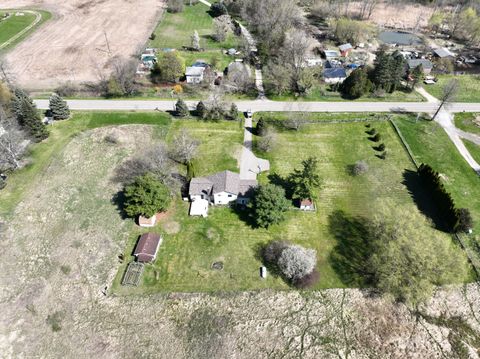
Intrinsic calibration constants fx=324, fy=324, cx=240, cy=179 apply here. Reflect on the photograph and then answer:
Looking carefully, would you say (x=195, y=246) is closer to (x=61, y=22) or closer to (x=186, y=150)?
(x=186, y=150)

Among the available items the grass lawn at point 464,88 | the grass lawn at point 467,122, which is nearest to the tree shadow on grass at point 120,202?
the grass lawn at point 467,122

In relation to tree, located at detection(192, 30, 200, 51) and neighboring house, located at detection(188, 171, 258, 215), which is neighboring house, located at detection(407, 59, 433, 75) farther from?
neighboring house, located at detection(188, 171, 258, 215)

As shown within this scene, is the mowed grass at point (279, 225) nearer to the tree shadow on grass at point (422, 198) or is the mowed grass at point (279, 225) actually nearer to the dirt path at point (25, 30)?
the tree shadow on grass at point (422, 198)

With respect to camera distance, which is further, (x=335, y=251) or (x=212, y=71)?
(x=212, y=71)

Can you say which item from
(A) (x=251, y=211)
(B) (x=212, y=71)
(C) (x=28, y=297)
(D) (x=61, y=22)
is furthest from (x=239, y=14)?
(C) (x=28, y=297)

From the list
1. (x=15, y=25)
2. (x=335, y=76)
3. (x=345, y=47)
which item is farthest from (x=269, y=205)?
(x=15, y=25)

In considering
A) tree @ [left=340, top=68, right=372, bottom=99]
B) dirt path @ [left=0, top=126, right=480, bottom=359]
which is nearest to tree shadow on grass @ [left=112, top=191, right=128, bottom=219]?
dirt path @ [left=0, top=126, right=480, bottom=359]

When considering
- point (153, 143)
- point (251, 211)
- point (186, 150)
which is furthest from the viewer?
point (153, 143)
